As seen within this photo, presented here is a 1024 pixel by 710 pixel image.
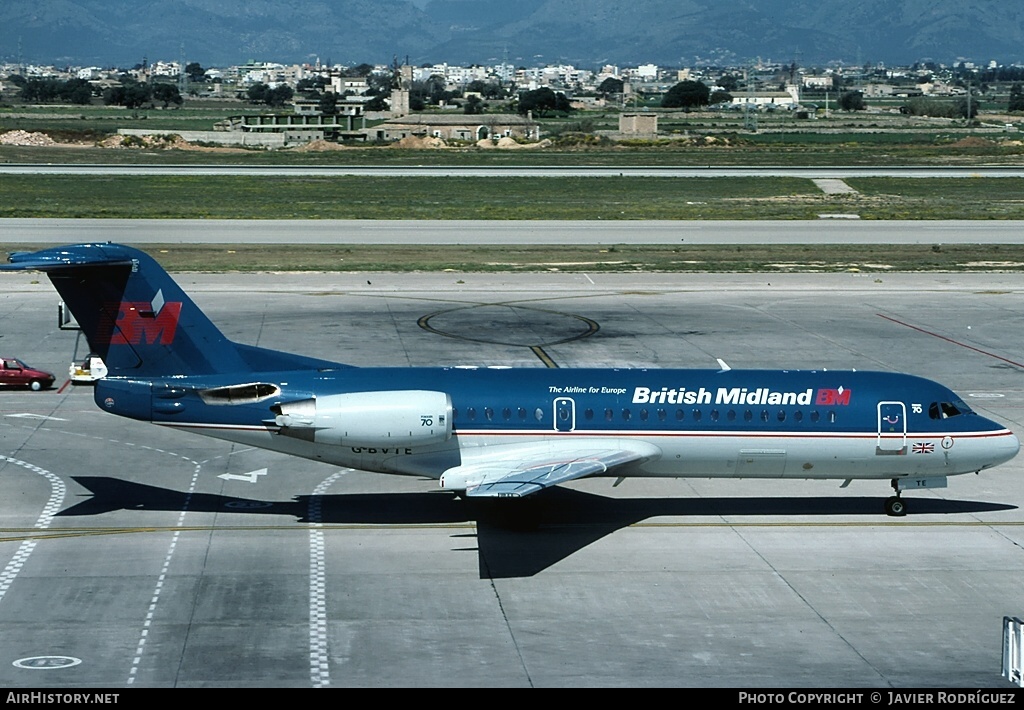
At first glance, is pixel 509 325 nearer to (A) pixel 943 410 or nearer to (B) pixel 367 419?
(A) pixel 943 410

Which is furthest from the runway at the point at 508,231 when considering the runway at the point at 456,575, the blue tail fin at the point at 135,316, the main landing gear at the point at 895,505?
the main landing gear at the point at 895,505

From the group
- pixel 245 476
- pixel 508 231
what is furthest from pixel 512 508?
pixel 508 231

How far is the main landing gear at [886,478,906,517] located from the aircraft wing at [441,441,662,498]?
597 centimetres

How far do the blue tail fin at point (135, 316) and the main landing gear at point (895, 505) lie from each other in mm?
15563

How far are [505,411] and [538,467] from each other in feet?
5.49

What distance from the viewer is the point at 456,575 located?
86.4 ft

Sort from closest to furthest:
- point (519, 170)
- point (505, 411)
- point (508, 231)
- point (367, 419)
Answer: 1. point (367, 419)
2. point (505, 411)
3. point (508, 231)
4. point (519, 170)

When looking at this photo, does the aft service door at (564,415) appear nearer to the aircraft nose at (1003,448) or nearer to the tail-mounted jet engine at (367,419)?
the tail-mounted jet engine at (367,419)

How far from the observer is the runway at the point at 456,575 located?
21859 millimetres

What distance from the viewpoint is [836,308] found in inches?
2345

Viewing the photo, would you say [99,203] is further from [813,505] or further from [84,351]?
[813,505]

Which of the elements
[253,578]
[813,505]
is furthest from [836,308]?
[253,578]

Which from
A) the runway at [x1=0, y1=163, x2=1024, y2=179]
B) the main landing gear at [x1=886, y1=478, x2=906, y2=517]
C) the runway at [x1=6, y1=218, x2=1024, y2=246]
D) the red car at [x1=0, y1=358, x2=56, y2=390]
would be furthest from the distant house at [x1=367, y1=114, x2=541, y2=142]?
the main landing gear at [x1=886, y1=478, x2=906, y2=517]

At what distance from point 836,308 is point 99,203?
56.9 m
